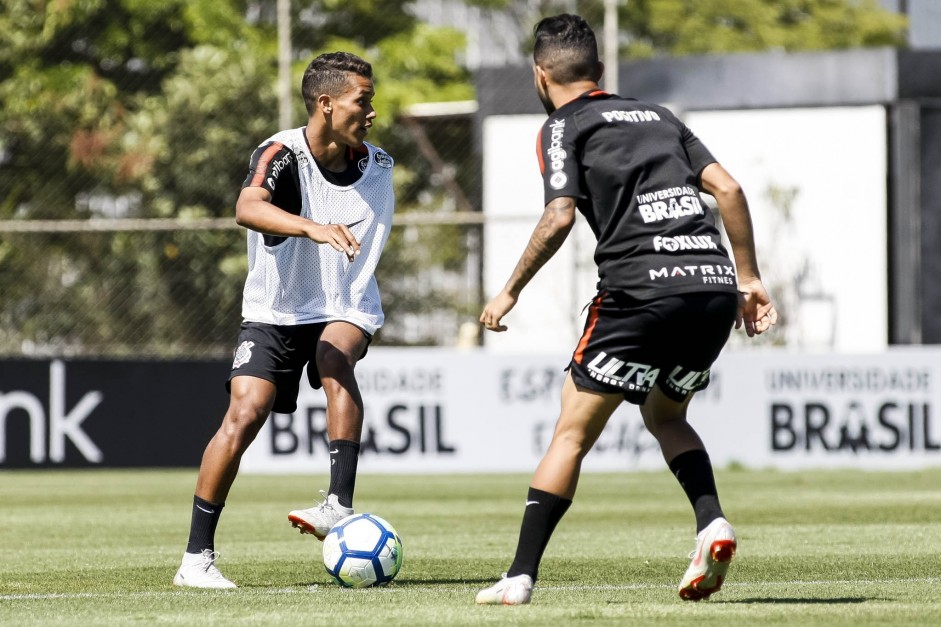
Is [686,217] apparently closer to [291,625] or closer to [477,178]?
[291,625]

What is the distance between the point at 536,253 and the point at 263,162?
5.92 feet

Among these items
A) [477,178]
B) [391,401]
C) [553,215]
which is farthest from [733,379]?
[553,215]

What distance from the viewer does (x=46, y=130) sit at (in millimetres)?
22828

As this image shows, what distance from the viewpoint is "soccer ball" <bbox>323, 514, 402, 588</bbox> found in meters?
6.71

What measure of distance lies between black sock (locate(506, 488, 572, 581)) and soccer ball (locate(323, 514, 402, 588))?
1.04m

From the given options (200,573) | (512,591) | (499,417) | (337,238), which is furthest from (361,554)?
(499,417)

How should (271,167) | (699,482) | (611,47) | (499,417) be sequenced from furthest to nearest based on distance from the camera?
1. (611,47)
2. (499,417)
3. (271,167)
4. (699,482)

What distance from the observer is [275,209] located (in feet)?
21.9

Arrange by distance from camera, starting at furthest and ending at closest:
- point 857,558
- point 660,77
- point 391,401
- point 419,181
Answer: point 660,77
point 419,181
point 391,401
point 857,558

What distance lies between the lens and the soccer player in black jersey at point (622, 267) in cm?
577

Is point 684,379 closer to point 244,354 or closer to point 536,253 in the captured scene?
point 536,253

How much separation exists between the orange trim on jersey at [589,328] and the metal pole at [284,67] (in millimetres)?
12065

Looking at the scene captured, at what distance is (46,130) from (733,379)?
1061cm

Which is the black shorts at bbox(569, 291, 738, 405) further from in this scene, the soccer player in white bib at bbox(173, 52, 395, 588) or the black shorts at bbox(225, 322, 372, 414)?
the black shorts at bbox(225, 322, 372, 414)
